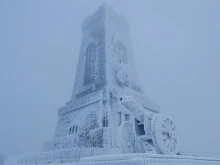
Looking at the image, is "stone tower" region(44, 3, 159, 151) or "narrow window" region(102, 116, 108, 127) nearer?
"narrow window" region(102, 116, 108, 127)

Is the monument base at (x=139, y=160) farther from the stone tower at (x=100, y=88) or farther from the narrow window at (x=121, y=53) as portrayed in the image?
the narrow window at (x=121, y=53)

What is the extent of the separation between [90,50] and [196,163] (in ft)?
44.7

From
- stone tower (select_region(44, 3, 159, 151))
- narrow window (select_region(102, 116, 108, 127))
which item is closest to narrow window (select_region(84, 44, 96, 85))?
stone tower (select_region(44, 3, 159, 151))

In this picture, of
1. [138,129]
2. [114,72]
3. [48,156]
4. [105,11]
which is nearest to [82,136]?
[48,156]

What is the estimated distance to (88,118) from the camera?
12883mm

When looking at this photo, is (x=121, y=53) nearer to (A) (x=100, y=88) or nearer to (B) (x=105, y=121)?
(A) (x=100, y=88)

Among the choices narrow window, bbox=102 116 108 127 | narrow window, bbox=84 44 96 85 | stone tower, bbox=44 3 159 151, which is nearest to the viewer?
narrow window, bbox=102 116 108 127

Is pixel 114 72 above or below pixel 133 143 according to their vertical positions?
above

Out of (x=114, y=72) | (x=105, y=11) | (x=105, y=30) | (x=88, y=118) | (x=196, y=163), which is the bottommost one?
(x=196, y=163)

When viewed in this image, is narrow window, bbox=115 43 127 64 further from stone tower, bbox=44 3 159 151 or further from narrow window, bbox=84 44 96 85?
narrow window, bbox=84 44 96 85

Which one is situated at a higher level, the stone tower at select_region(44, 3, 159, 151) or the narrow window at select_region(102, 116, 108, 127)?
the stone tower at select_region(44, 3, 159, 151)

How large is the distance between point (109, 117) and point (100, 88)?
2481mm

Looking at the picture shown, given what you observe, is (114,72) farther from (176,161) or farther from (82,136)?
(176,161)

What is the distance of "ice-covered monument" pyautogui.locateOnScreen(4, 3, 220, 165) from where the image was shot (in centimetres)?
559
